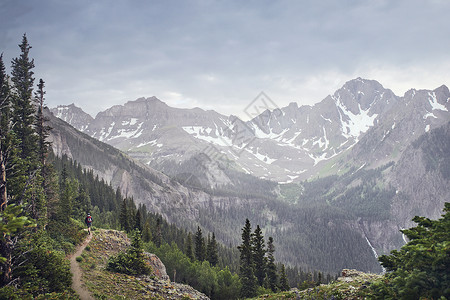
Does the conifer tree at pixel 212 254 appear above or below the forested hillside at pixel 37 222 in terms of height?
below

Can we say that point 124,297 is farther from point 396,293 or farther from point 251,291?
point 251,291

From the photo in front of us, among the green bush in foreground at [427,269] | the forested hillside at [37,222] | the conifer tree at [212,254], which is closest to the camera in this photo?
the green bush in foreground at [427,269]

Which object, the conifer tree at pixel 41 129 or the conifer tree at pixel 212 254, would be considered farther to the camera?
the conifer tree at pixel 212 254

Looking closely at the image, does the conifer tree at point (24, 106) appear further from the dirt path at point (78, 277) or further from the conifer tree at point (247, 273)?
the conifer tree at point (247, 273)

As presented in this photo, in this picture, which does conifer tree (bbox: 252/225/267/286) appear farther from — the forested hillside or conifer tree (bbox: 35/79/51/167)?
conifer tree (bbox: 35/79/51/167)

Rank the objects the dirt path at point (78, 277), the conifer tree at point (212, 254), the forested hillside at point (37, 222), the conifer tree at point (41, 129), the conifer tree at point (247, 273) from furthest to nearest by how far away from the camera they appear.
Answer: the conifer tree at point (212, 254) < the conifer tree at point (247, 273) < the conifer tree at point (41, 129) < the dirt path at point (78, 277) < the forested hillside at point (37, 222)

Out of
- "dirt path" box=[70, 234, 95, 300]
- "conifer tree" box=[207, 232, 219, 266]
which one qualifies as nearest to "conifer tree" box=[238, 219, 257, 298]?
"conifer tree" box=[207, 232, 219, 266]

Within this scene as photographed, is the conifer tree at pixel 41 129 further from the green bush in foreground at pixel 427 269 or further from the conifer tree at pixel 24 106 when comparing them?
the green bush in foreground at pixel 427 269

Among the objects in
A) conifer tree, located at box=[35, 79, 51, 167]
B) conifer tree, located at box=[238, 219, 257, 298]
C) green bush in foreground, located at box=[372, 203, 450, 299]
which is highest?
conifer tree, located at box=[35, 79, 51, 167]

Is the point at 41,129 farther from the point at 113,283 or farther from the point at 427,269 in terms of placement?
the point at 427,269

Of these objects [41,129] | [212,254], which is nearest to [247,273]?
[212,254]

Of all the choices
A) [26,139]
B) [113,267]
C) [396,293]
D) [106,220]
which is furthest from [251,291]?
[106,220]

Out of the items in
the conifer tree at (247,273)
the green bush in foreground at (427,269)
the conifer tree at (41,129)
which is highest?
the conifer tree at (41,129)

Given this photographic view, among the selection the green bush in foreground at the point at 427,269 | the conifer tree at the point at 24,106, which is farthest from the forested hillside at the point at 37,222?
the green bush in foreground at the point at 427,269
